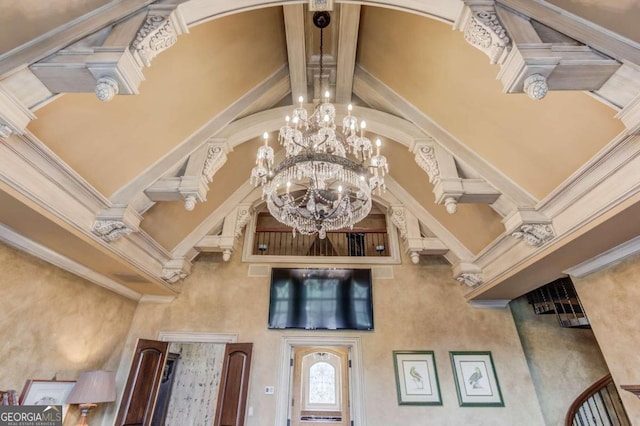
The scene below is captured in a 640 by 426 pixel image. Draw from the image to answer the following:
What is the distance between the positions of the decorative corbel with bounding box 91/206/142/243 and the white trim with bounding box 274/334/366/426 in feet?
9.25

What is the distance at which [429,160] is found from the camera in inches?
129

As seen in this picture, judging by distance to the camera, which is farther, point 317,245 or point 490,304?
point 317,245

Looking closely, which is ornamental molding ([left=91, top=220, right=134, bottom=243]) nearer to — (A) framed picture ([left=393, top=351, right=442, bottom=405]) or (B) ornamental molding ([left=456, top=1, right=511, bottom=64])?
(B) ornamental molding ([left=456, top=1, right=511, bottom=64])

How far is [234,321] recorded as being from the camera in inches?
186

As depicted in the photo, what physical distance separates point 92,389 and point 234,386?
5.48ft

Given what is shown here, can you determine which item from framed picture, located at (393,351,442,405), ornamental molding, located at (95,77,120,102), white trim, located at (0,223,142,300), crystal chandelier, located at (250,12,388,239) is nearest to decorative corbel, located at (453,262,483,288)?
framed picture, located at (393,351,442,405)

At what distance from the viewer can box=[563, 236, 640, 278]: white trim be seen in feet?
8.75

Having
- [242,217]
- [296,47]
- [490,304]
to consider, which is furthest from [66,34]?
[490,304]

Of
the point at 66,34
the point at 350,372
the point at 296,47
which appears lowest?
the point at 350,372

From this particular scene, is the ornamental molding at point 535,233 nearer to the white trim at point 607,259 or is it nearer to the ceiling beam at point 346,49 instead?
the white trim at point 607,259

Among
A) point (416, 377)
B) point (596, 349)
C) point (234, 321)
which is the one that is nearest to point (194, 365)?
point (234, 321)

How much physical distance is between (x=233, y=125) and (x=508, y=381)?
525cm

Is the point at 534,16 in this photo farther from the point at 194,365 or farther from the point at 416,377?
the point at 194,365

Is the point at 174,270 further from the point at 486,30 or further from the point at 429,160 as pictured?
the point at 486,30
